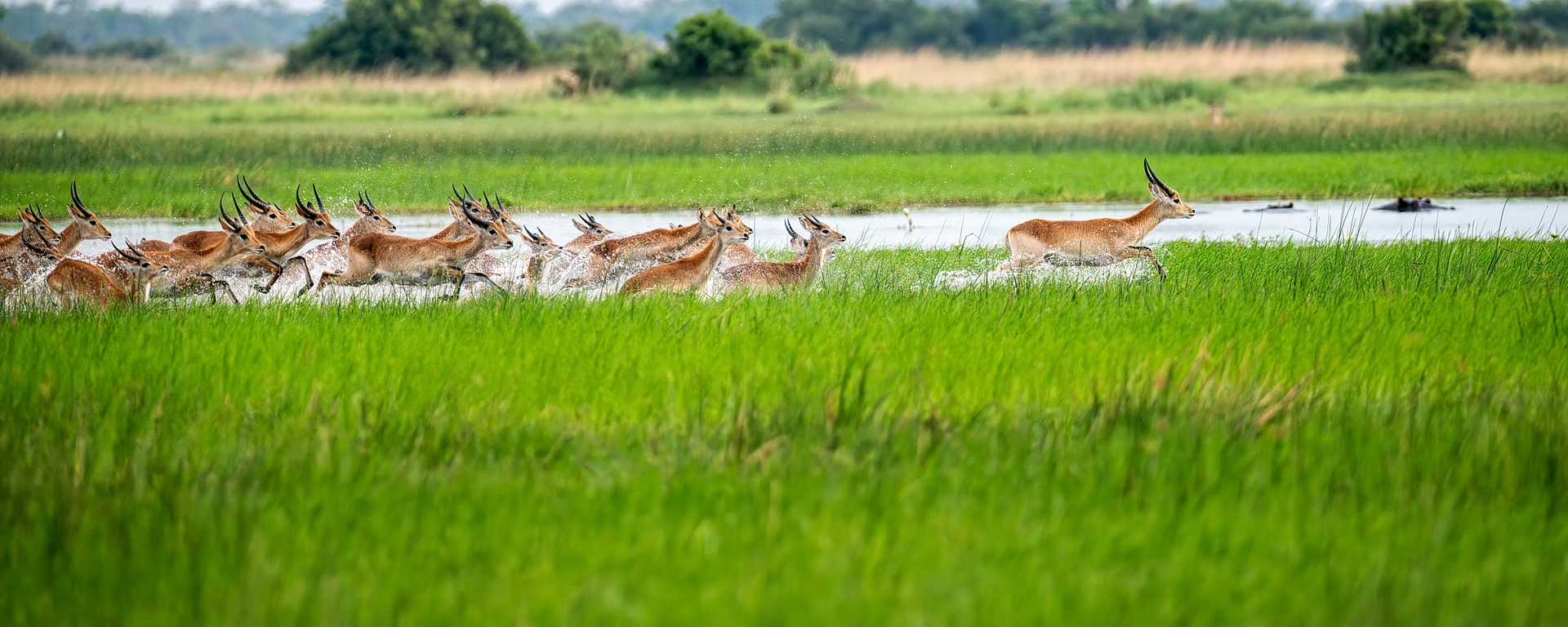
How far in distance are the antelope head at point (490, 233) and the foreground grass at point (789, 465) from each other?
1826mm

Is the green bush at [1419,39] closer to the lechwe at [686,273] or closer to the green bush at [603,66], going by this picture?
the green bush at [603,66]

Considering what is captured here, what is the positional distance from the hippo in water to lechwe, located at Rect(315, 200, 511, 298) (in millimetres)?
10009

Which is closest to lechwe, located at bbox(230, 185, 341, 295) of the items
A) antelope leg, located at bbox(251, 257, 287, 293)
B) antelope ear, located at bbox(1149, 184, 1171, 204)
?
antelope leg, located at bbox(251, 257, 287, 293)

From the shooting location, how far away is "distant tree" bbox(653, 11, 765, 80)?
38531mm

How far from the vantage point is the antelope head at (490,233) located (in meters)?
9.34

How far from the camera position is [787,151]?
922 inches

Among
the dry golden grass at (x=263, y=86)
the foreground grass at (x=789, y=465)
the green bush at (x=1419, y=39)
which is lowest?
the foreground grass at (x=789, y=465)

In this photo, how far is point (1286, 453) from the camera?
15.5 feet

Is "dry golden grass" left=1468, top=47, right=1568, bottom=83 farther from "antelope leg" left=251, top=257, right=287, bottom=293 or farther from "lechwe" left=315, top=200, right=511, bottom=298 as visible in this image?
"antelope leg" left=251, top=257, right=287, bottom=293

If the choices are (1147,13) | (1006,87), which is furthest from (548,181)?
(1147,13)

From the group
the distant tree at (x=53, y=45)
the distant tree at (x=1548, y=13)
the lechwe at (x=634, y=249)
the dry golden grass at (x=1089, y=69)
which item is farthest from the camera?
the distant tree at (x=53, y=45)

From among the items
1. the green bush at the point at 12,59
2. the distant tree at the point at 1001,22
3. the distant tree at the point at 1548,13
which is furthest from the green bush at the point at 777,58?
the distant tree at the point at 1548,13

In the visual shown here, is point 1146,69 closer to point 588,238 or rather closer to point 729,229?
point 588,238

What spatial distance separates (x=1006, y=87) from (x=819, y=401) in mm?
35307
